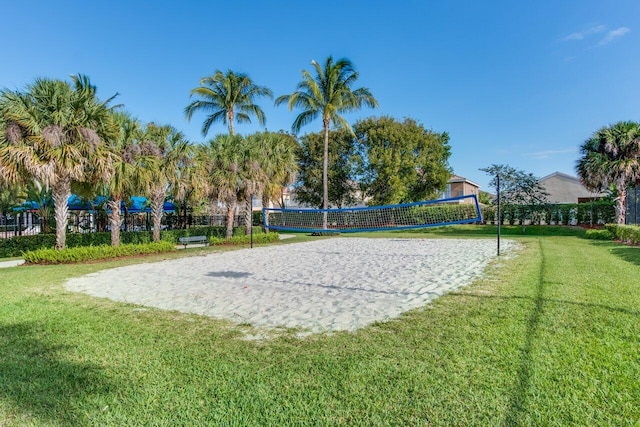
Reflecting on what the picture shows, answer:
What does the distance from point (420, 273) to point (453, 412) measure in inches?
237

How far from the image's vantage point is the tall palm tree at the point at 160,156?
14.2m

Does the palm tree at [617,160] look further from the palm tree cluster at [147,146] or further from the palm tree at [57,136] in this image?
the palm tree at [57,136]

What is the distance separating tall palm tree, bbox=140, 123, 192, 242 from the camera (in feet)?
46.6

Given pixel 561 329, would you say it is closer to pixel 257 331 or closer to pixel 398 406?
pixel 398 406

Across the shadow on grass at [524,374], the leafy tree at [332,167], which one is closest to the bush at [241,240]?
the leafy tree at [332,167]

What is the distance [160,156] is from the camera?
590 inches

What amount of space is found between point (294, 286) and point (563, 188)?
1541 inches

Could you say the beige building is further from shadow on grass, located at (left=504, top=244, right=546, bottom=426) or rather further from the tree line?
shadow on grass, located at (left=504, top=244, right=546, bottom=426)

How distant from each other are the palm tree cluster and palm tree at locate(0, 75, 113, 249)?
0.08ft

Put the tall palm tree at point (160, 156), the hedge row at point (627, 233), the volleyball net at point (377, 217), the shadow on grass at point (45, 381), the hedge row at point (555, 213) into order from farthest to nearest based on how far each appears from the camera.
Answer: the hedge row at point (555, 213)
the volleyball net at point (377, 217)
the tall palm tree at point (160, 156)
the hedge row at point (627, 233)
the shadow on grass at point (45, 381)

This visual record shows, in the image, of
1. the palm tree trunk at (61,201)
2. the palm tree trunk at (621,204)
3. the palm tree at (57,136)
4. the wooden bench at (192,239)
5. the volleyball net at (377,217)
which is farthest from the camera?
the volleyball net at (377,217)

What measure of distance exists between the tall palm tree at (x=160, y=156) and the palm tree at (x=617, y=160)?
66.7 feet

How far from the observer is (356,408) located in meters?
2.60

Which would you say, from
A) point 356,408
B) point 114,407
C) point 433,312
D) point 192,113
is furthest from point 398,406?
point 192,113
